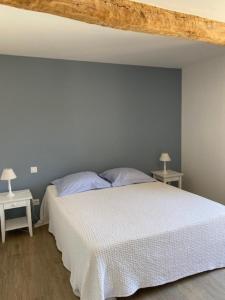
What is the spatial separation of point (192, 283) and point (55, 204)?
5.45 ft

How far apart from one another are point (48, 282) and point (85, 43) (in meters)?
2.52

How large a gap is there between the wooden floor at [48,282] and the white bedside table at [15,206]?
303 millimetres

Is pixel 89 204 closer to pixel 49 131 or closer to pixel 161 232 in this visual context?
pixel 161 232

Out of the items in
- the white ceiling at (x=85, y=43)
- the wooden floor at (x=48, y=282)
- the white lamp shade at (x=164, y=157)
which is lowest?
the wooden floor at (x=48, y=282)

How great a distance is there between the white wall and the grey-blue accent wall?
21 cm

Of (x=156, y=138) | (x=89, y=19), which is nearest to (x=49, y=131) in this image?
(x=156, y=138)

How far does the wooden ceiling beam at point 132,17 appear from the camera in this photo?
1.55m

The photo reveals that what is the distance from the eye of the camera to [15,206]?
122 inches

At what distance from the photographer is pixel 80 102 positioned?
3.73 meters

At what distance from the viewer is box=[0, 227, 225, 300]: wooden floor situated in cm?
208

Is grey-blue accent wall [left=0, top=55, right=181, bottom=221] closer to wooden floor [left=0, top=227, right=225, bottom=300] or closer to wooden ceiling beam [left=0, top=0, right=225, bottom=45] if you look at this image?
wooden floor [left=0, top=227, right=225, bottom=300]

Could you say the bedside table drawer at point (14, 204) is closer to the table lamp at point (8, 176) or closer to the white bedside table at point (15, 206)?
the white bedside table at point (15, 206)

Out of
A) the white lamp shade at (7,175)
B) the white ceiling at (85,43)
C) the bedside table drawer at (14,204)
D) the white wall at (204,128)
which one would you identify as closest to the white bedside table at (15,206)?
the bedside table drawer at (14,204)

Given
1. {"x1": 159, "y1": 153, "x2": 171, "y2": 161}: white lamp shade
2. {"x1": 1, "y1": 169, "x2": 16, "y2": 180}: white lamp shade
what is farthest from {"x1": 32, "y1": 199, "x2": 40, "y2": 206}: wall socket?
{"x1": 159, "y1": 153, "x2": 171, "y2": 161}: white lamp shade
